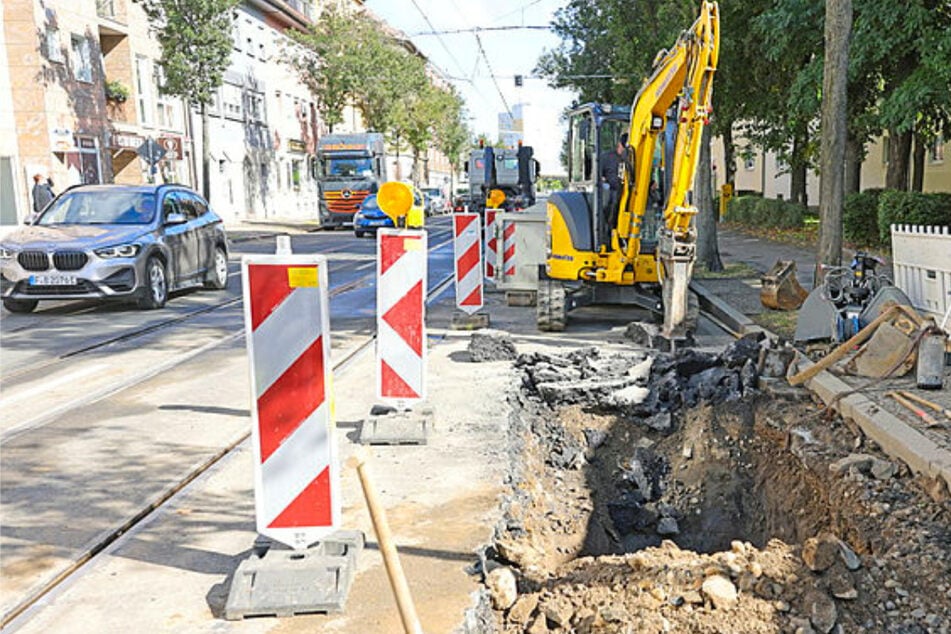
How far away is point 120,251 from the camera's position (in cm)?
1205

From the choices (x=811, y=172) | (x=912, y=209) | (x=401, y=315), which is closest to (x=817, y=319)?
(x=401, y=315)

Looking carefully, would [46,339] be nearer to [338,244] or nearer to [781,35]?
[781,35]

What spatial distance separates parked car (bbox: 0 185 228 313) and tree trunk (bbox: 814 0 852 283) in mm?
9219

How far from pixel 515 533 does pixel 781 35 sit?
45.6ft

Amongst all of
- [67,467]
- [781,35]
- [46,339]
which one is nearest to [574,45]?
[781,35]

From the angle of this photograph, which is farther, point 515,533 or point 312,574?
point 515,533

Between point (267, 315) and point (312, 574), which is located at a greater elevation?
point (267, 315)

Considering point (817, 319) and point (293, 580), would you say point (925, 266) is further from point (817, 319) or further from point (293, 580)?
point (293, 580)

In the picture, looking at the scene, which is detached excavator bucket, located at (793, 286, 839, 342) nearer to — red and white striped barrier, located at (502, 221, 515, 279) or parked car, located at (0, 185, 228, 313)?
red and white striped barrier, located at (502, 221, 515, 279)

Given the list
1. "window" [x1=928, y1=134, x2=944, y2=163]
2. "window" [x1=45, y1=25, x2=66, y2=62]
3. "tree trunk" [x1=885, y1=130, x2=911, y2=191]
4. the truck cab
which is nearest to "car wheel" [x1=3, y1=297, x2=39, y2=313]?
"tree trunk" [x1=885, y1=130, x2=911, y2=191]

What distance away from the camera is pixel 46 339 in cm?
1036

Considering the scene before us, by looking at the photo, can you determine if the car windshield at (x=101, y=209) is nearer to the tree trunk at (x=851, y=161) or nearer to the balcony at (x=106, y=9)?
the tree trunk at (x=851, y=161)

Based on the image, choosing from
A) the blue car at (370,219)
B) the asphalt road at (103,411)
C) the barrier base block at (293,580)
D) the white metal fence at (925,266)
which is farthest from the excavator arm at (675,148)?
the blue car at (370,219)

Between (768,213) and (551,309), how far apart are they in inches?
875
